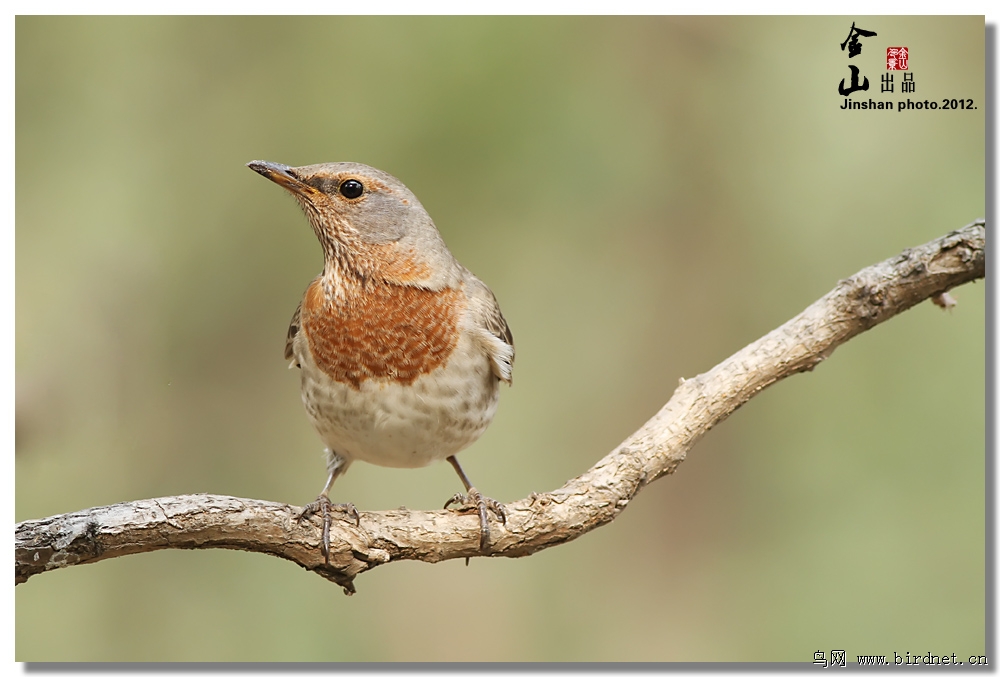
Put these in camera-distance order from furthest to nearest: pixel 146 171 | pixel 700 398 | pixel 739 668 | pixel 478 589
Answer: pixel 478 589
pixel 146 171
pixel 739 668
pixel 700 398

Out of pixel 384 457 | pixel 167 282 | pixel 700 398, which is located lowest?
pixel 384 457

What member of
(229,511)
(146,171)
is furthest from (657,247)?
(229,511)

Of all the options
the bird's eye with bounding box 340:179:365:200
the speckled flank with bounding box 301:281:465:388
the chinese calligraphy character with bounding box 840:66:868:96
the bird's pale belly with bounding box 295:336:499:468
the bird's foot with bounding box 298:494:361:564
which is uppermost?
the chinese calligraphy character with bounding box 840:66:868:96

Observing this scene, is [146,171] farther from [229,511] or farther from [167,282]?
[229,511]

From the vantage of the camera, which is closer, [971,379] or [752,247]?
[971,379]

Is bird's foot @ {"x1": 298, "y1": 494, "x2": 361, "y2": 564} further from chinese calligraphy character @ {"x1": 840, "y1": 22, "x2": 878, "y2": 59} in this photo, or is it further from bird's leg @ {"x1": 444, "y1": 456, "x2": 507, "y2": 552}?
chinese calligraphy character @ {"x1": 840, "y1": 22, "x2": 878, "y2": 59}

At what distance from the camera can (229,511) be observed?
106 inches

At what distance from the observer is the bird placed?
3359 millimetres

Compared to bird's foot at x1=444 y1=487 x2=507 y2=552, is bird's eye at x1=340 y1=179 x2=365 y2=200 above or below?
above

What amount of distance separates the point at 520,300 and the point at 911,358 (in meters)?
2.33

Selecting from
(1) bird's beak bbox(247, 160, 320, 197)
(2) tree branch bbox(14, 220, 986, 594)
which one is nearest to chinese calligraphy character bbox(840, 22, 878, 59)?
(2) tree branch bbox(14, 220, 986, 594)

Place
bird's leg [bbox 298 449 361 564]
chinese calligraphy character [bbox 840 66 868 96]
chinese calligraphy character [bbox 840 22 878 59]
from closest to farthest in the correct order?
bird's leg [bbox 298 449 361 564], chinese calligraphy character [bbox 840 22 878 59], chinese calligraphy character [bbox 840 66 868 96]

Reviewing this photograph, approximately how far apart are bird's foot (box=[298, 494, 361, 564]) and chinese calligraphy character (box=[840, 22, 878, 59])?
3083 millimetres

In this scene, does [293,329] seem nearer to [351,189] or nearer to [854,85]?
[351,189]
